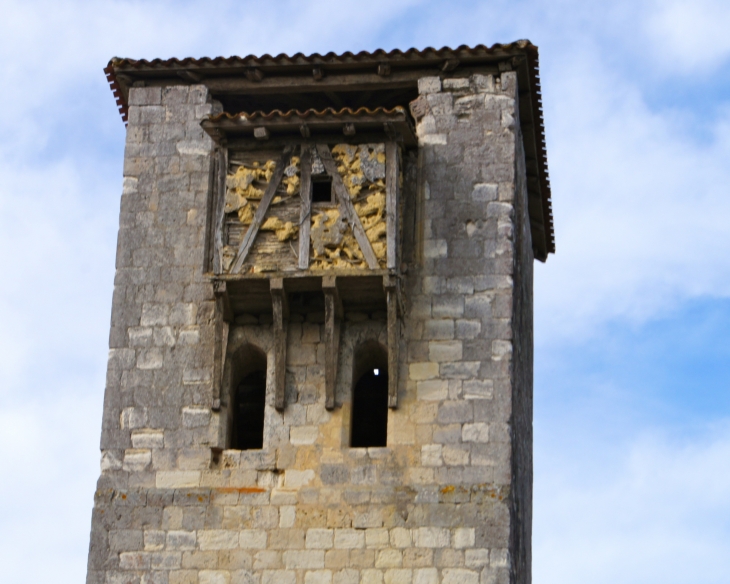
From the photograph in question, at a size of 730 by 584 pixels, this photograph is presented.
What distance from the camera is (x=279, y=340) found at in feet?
58.1

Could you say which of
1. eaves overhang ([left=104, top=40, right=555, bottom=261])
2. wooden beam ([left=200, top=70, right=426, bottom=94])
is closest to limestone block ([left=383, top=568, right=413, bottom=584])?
eaves overhang ([left=104, top=40, right=555, bottom=261])

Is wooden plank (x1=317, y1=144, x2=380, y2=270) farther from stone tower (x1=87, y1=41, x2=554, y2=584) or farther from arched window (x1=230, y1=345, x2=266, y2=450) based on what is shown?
arched window (x1=230, y1=345, x2=266, y2=450)

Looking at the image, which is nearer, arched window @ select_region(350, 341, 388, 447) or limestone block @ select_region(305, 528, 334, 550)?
limestone block @ select_region(305, 528, 334, 550)

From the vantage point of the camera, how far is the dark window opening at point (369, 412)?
19047 millimetres

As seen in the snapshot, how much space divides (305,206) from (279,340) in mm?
1299

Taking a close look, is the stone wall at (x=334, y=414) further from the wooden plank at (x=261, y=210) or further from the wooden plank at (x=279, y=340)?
the wooden plank at (x=261, y=210)

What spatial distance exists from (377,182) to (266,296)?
60.0 inches

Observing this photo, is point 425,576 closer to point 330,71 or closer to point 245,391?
point 245,391

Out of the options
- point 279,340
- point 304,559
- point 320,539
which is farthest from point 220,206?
point 304,559

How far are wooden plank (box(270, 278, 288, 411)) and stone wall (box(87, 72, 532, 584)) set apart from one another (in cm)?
12

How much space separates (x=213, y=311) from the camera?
18156 mm

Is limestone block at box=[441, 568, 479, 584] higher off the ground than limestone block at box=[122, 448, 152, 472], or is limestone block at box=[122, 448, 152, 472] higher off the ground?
limestone block at box=[122, 448, 152, 472]

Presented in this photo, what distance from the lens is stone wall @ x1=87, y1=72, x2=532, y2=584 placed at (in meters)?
17.0

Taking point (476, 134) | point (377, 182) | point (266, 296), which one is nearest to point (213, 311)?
point (266, 296)
